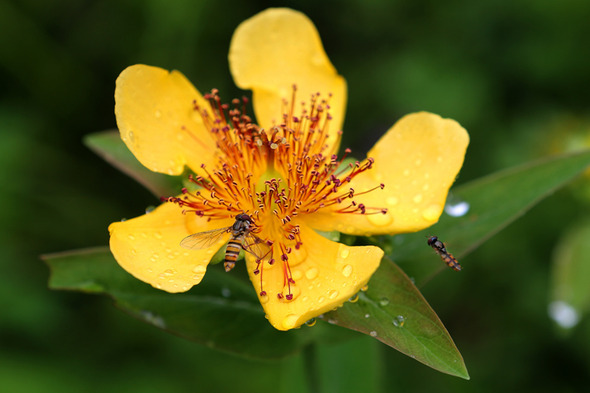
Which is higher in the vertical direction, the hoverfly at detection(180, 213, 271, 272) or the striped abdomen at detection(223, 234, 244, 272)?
the hoverfly at detection(180, 213, 271, 272)

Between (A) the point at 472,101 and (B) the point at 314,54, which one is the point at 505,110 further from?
(B) the point at 314,54

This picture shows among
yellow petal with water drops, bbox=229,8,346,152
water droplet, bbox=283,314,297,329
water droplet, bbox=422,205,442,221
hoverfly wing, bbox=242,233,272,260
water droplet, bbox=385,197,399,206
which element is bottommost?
water droplet, bbox=283,314,297,329

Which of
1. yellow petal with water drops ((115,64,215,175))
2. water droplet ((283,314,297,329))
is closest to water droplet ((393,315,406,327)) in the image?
water droplet ((283,314,297,329))

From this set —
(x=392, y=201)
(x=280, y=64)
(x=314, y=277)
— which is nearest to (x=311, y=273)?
(x=314, y=277)

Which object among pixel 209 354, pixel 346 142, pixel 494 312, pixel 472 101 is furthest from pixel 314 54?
pixel 494 312

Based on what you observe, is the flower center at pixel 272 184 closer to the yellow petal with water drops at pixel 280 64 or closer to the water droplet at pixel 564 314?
the yellow petal with water drops at pixel 280 64

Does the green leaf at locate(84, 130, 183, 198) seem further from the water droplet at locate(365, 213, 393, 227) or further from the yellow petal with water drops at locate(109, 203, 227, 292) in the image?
the water droplet at locate(365, 213, 393, 227)
